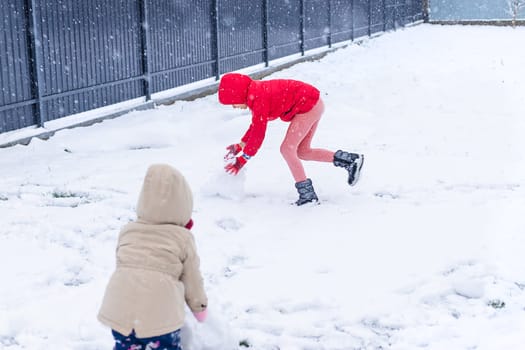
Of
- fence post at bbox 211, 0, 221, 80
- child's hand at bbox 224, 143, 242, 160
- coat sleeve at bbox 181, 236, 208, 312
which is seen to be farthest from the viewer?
fence post at bbox 211, 0, 221, 80

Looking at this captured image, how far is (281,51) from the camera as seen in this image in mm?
16719

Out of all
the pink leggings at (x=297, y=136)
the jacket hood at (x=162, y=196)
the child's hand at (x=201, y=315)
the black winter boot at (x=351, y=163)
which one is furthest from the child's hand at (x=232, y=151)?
the jacket hood at (x=162, y=196)

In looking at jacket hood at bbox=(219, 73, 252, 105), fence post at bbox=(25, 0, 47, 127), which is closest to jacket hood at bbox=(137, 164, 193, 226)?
jacket hood at bbox=(219, 73, 252, 105)

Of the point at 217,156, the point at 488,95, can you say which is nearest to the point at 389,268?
the point at 217,156

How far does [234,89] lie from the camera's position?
5.87 m

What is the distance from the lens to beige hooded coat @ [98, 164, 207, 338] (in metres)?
2.97

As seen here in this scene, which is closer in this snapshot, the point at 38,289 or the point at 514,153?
the point at 38,289

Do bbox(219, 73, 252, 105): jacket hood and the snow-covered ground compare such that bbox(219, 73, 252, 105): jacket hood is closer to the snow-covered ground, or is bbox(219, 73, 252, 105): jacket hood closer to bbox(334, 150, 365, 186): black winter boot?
the snow-covered ground

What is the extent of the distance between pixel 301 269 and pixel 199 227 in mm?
1086

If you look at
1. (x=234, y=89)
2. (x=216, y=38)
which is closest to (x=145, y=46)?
(x=216, y=38)

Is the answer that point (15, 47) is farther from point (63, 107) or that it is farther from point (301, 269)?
point (301, 269)

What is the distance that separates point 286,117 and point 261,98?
18.8 inches

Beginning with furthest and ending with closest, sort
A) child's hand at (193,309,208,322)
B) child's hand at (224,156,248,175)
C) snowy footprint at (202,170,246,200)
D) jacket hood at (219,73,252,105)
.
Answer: snowy footprint at (202,170,246,200), child's hand at (224,156,248,175), jacket hood at (219,73,252,105), child's hand at (193,309,208,322)

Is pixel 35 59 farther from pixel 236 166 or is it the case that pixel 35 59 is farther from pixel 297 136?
pixel 297 136
